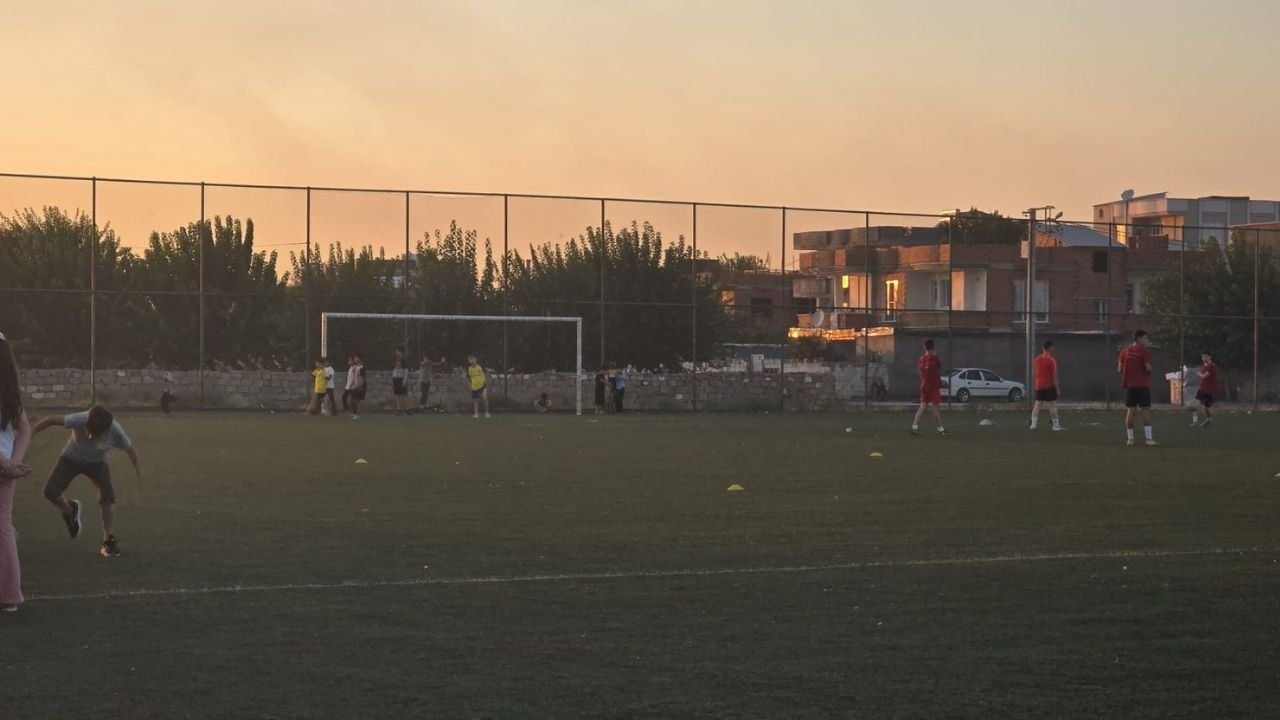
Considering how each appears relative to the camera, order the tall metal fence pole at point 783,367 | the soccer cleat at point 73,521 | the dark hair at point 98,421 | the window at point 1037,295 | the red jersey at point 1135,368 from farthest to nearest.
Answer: the window at point 1037,295, the tall metal fence pole at point 783,367, the red jersey at point 1135,368, the soccer cleat at point 73,521, the dark hair at point 98,421

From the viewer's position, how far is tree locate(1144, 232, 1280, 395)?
6184cm

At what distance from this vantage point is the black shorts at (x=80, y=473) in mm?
12273

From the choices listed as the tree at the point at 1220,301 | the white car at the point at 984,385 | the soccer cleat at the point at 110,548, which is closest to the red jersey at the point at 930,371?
the soccer cleat at the point at 110,548

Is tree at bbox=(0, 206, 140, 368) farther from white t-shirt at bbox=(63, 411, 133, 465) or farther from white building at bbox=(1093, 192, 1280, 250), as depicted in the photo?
white building at bbox=(1093, 192, 1280, 250)

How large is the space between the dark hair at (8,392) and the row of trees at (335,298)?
123 ft

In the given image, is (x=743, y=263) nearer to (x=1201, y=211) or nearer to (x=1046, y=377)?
(x=1046, y=377)

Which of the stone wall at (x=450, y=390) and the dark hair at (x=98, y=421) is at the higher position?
the dark hair at (x=98, y=421)

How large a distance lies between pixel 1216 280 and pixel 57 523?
58302mm

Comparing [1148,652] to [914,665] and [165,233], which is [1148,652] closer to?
[914,665]

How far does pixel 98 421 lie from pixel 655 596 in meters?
4.52

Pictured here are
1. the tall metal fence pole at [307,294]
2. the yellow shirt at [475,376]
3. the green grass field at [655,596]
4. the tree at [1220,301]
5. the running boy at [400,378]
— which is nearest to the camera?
the green grass field at [655,596]

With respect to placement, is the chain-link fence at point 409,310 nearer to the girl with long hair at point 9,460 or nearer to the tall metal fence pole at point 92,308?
the tall metal fence pole at point 92,308

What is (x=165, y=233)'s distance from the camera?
4828 centimetres

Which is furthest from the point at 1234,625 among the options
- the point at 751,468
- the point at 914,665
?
the point at 751,468
